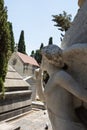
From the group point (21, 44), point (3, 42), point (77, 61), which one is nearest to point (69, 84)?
point (77, 61)

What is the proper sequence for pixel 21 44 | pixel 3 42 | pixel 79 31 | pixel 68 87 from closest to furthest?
pixel 68 87 → pixel 79 31 → pixel 3 42 → pixel 21 44

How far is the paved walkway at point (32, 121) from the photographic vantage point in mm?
9354

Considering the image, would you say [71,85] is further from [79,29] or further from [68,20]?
[68,20]

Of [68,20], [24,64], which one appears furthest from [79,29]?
[24,64]

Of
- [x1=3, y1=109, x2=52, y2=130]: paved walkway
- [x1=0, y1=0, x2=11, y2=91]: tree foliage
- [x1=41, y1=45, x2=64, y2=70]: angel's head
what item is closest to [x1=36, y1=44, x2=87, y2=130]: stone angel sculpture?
[x1=41, y1=45, x2=64, y2=70]: angel's head

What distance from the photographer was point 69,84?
2.62 metres

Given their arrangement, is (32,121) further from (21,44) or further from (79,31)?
(21,44)

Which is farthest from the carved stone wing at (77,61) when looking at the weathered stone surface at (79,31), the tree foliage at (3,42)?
the tree foliage at (3,42)

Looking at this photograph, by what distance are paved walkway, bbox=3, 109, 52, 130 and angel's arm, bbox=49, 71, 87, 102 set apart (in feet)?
20.3

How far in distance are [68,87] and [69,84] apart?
1.3 inches

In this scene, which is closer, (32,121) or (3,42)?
(3,42)

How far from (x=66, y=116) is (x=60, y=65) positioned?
571 mm

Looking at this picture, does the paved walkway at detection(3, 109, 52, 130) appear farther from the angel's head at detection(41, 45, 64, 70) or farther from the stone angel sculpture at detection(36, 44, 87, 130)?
the angel's head at detection(41, 45, 64, 70)

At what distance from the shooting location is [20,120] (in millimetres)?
10547
